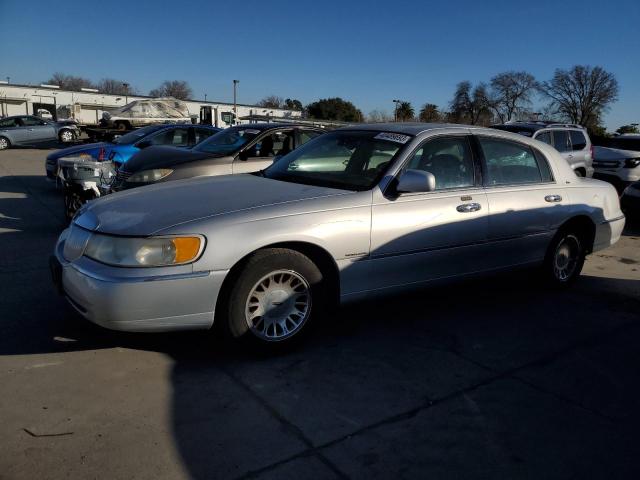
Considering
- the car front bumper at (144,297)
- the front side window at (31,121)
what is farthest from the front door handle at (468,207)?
the front side window at (31,121)

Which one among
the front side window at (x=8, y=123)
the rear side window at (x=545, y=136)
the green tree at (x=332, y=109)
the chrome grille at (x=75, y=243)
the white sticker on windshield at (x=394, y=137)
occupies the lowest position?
the chrome grille at (x=75, y=243)

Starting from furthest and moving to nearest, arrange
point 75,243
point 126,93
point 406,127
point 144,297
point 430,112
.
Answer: point 126,93 < point 430,112 < point 406,127 < point 75,243 < point 144,297

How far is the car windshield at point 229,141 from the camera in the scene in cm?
771

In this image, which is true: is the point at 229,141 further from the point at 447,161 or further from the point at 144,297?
the point at 144,297

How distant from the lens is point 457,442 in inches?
110

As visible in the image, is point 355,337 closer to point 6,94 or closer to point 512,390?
point 512,390

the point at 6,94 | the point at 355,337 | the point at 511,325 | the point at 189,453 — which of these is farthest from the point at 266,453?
the point at 6,94

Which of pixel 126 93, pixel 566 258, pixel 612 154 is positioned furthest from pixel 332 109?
pixel 566 258

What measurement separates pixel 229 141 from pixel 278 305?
492 cm

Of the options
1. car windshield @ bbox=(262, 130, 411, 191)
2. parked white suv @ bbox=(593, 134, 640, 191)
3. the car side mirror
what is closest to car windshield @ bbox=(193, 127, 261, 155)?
car windshield @ bbox=(262, 130, 411, 191)

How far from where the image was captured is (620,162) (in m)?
12.7

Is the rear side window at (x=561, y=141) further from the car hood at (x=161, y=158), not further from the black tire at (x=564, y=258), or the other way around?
the car hood at (x=161, y=158)

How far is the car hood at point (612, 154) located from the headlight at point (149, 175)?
1076cm

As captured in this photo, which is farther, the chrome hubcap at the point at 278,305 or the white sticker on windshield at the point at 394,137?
the white sticker on windshield at the point at 394,137
